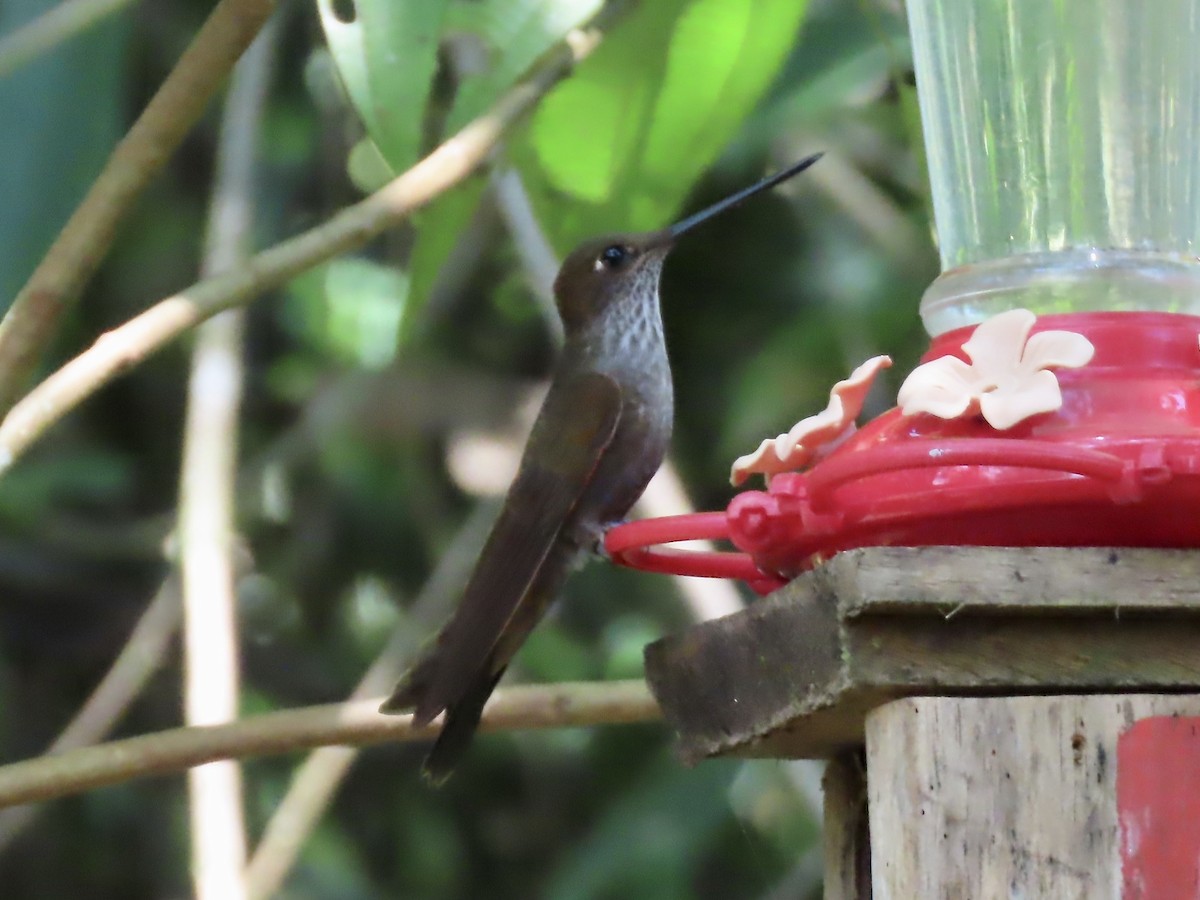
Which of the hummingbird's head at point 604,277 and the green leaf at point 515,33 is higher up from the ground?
the hummingbird's head at point 604,277

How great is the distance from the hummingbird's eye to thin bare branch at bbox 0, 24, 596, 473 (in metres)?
0.80

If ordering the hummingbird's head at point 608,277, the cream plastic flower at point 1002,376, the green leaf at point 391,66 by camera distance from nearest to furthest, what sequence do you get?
1. the cream plastic flower at point 1002,376
2. the green leaf at point 391,66
3. the hummingbird's head at point 608,277

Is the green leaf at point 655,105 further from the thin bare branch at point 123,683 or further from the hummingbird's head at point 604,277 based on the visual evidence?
the thin bare branch at point 123,683

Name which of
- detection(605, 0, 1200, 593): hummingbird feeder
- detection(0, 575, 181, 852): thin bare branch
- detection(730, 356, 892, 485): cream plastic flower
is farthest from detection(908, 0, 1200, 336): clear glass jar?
detection(0, 575, 181, 852): thin bare branch

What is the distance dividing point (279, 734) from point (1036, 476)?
0.83 m

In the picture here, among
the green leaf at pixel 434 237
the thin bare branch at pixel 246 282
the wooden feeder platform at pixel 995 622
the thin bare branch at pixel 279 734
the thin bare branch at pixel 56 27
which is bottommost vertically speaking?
the wooden feeder platform at pixel 995 622

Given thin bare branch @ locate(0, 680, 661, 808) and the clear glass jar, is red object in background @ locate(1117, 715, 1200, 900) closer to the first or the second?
the clear glass jar

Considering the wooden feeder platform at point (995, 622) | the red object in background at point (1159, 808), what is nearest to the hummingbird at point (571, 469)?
the wooden feeder platform at point (995, 622)

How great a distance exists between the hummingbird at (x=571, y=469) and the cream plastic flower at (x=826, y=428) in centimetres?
49

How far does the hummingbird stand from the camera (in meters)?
1.81

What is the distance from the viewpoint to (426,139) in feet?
10.4

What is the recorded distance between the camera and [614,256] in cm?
264

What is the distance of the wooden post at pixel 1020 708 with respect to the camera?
3.36 ft

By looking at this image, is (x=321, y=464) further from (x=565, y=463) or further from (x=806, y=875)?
(x=565, y=463)
